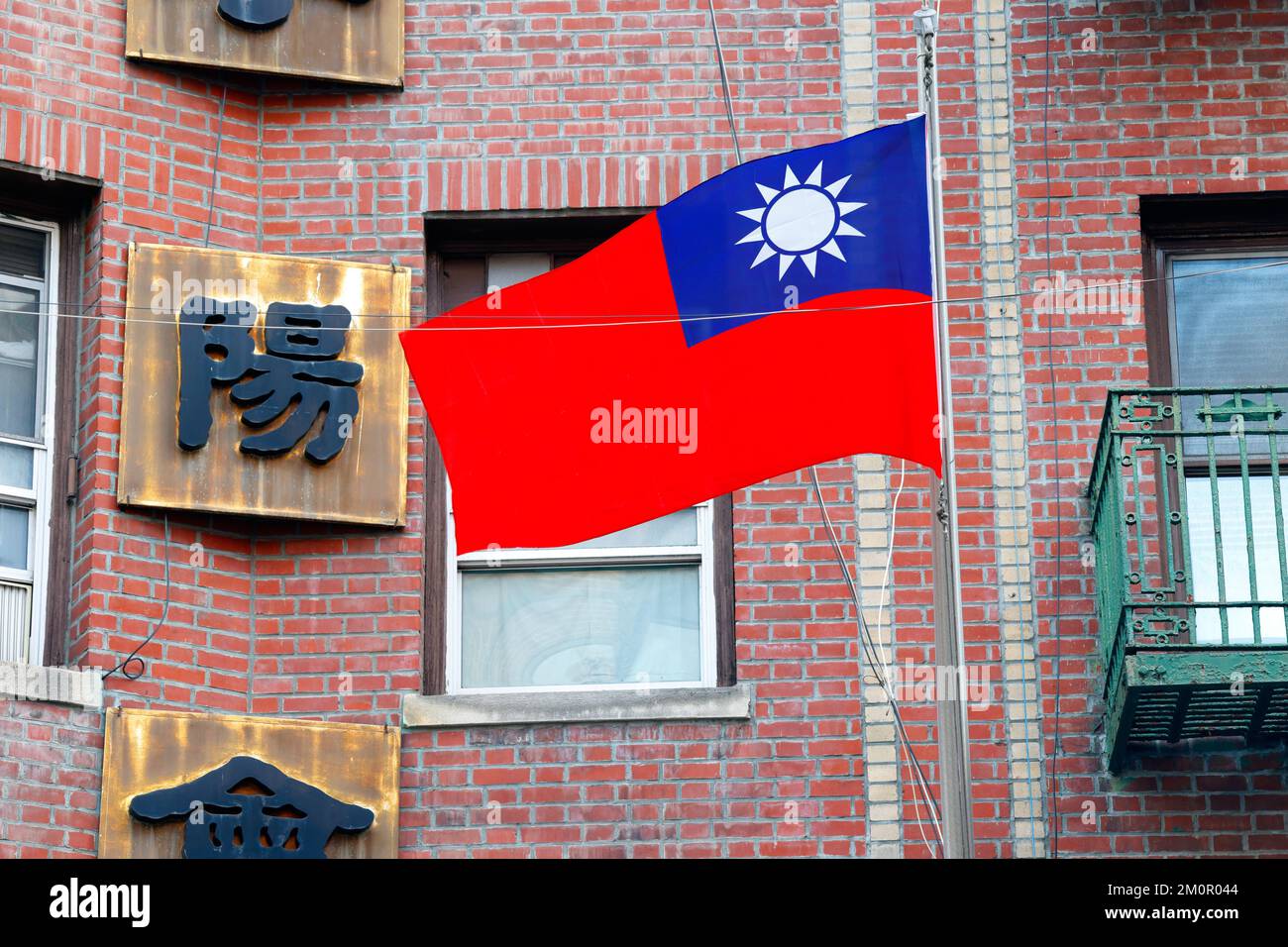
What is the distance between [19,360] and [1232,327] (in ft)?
17.3

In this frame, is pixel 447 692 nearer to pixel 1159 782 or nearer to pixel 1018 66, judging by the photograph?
pixel 1159 782

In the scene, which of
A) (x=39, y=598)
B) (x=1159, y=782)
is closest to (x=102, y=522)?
(x=39, y=598)

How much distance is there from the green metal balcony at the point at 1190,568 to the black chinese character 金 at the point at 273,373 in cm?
321

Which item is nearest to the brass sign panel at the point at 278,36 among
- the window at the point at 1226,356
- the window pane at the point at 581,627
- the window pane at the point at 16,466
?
the window pane at the point at 16,466

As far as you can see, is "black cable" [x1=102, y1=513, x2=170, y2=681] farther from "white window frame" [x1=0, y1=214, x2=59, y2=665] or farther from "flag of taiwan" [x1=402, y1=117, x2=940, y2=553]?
"flag of taiwan" [x1=402, y1=117, x2=940, y2=553]

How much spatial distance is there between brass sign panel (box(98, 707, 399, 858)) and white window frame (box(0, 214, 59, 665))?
2.20ft

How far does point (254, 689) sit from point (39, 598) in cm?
97

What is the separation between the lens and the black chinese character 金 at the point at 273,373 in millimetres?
10930

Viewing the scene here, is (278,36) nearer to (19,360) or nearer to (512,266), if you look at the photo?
(512,266)

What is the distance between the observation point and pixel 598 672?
1105cm

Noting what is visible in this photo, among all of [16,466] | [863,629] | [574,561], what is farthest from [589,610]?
[16,466]

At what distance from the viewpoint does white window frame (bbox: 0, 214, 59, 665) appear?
10797 mm
